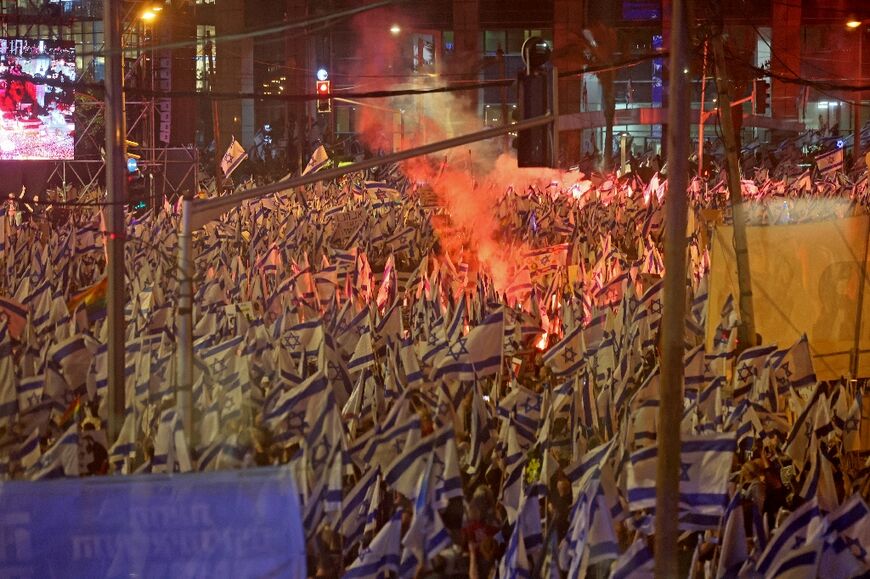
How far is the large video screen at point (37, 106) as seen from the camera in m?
29.8

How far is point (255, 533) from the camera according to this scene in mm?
6152

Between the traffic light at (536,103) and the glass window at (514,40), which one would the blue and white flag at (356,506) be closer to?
the traffic light at (536,103)

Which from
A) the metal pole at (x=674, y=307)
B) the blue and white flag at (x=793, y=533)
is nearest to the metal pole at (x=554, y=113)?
the metal pole at (x=674, y=307)

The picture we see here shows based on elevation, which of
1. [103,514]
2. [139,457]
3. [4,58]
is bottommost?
[139,457]

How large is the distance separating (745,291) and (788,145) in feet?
139

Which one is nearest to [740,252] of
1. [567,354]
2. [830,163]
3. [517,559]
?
[567,354]

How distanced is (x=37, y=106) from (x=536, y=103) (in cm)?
2396

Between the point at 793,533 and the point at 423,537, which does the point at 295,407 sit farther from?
the point at 793,533

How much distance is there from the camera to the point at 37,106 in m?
30.3

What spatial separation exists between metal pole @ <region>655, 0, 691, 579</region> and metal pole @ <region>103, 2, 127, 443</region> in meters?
4.94

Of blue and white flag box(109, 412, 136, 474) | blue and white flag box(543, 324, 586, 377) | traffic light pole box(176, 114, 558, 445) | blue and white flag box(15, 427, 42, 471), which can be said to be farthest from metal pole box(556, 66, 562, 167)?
blue and white flag box(15, 427, 42, 471)

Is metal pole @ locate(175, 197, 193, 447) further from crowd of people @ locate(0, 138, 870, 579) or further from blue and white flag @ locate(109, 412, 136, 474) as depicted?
blue and white flag @ locate(109, 412, 136, 474)

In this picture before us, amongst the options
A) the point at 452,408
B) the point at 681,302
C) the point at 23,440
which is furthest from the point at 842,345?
the point at 23,440

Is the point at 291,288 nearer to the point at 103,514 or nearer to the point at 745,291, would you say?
the point at 745,291
